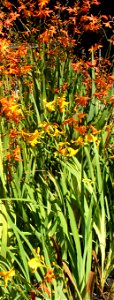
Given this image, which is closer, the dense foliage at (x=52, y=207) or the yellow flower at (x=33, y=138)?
the dense foliage at (x=52, y=207)

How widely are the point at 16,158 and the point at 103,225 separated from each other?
527 millimetres

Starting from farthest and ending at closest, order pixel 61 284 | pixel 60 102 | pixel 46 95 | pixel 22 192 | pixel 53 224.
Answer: pixel 46 95 → pixel 60 102 → pixel 22 192 → pixel 53 224 → pixel 61 284

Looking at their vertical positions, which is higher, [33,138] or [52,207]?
[33,138]

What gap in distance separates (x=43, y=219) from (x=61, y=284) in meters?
0.35

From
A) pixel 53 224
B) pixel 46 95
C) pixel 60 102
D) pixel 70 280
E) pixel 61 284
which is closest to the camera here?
pixel 61 284

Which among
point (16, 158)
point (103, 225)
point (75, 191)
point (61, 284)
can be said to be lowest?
point (61, 284)

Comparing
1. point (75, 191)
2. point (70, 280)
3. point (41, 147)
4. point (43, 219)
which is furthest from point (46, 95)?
point (70, 280)

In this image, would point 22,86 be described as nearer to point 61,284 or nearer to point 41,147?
point 41,147

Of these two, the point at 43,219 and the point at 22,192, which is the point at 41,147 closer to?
the point at 22,192

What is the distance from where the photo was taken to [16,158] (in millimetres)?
2072

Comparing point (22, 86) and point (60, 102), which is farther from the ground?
point (22, 86)

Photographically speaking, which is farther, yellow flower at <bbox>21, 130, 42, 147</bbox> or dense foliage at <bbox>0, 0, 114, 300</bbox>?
yellow flower at <bbox>21, 130, 42, 147</bbox>

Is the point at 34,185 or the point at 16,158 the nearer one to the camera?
the point at 16,158

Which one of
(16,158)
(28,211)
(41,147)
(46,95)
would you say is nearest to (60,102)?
(41,147)
